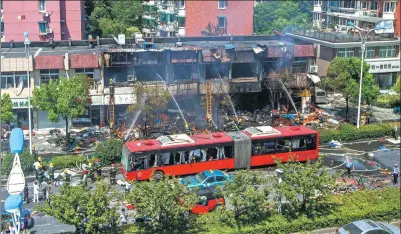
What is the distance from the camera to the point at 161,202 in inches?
576

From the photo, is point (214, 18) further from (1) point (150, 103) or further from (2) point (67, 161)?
(2) point (67, 161)

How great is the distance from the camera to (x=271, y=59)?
29875 mm

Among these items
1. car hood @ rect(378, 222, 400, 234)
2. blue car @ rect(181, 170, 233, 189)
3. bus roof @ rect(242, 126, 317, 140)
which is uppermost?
bus roof @ rect(242, 126, 317, 140)

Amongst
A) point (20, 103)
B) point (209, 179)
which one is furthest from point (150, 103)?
Answer: point (209, 179)

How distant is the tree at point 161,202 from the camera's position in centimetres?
1468

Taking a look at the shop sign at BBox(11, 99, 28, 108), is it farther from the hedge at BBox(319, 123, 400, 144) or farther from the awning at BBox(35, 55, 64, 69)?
the hedge at BBox(319, 123, 400, 144)

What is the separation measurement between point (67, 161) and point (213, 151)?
19.1ft

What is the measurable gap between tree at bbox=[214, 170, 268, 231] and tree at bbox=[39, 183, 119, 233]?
11.1 feet

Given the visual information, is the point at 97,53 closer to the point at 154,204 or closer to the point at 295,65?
the point at 295,65

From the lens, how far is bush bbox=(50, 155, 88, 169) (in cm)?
2211

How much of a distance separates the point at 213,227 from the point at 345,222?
161 inches

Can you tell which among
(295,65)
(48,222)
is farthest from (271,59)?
(48,222)

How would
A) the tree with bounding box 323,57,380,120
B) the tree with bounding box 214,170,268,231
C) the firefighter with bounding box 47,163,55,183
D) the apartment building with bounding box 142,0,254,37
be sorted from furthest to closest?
the apartment building with bounding box 142,0,254,37
the tree with bounding box 323,57,380,120
the firefighter with bounding box 47,163,55,183
the tree with bounding box 214,170,268,231

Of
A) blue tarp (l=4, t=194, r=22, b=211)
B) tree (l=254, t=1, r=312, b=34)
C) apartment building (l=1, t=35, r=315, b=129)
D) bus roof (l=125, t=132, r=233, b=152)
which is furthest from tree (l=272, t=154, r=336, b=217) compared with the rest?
tree (l=254, t=1, r=312, b=34)
